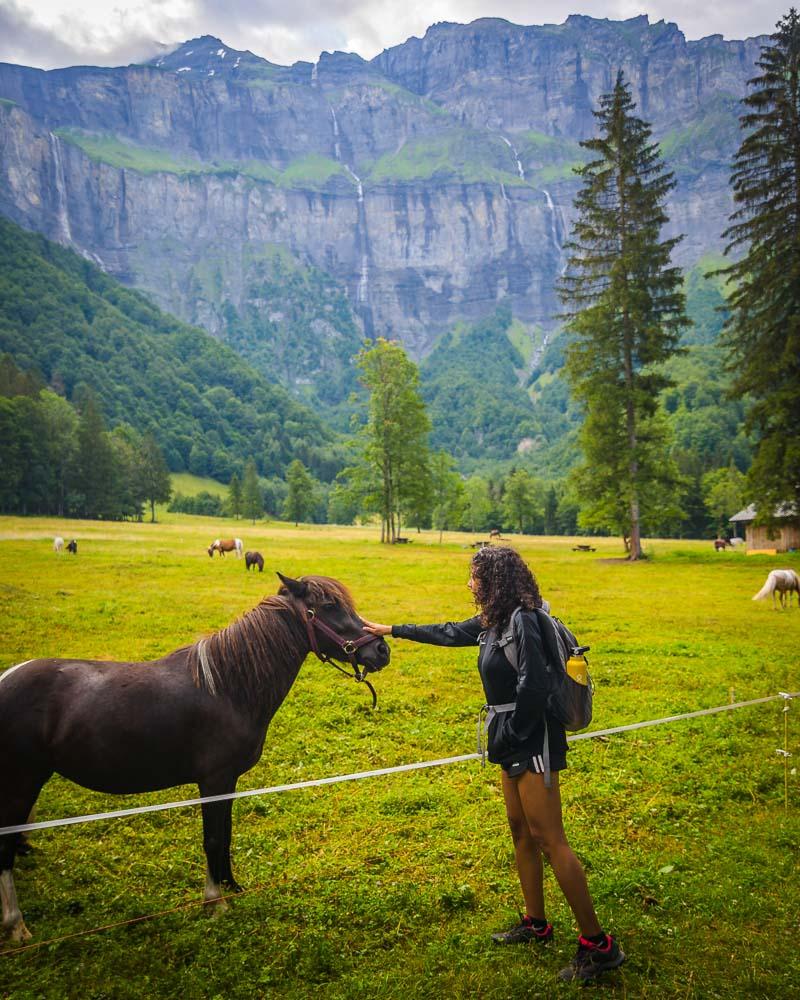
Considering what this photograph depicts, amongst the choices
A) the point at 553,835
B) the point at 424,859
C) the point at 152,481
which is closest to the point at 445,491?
Answer: the point at 152,481

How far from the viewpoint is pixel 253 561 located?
23.6 meters

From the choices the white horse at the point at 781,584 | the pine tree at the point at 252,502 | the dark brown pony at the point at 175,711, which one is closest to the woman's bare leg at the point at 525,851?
the dark brown pony at the point at 175,711

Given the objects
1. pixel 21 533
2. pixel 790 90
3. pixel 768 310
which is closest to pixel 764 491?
pixel 768 310

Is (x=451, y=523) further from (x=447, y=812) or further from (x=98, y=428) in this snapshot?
(x=447, y=812)

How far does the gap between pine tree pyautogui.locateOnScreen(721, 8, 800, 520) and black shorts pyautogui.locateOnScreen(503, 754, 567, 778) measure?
79.5 feet

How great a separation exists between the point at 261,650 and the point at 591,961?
295 cm

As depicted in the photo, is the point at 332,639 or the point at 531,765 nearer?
the point at 531,765

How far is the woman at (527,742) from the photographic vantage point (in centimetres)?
342

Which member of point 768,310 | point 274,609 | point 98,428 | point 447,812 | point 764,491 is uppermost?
point 768,310

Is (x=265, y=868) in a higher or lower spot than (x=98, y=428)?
lower

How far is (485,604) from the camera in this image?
373 centimetres

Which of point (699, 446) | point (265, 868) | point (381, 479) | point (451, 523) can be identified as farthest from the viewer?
point (699, 446)

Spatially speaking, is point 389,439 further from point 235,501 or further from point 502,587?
point 502,587

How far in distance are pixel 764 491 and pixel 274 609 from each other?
25.4 meters
